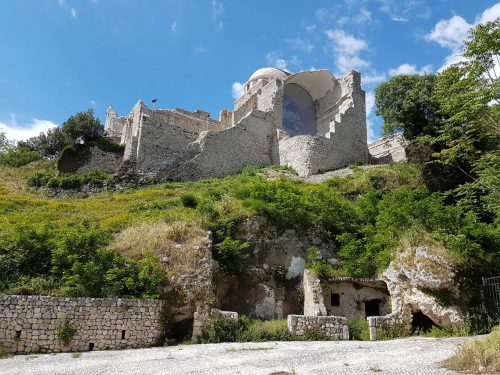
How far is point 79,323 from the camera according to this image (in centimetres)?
1184

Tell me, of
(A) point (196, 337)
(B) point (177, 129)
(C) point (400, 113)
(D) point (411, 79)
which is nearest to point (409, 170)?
(C) point (400, 113)

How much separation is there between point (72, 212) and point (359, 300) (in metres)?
12.8

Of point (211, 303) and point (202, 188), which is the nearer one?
point (211, 303)

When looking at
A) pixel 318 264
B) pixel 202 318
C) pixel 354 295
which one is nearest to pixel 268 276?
pixel 318 264

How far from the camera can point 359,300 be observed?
619 inches

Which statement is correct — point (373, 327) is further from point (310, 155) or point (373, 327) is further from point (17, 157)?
point (17, 157)

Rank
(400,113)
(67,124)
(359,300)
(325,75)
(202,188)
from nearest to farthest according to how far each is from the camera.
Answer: (359,300), (202,188), (400,113), (67,124), (325,75)

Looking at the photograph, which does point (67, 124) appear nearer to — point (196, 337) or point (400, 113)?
point (400, 113)

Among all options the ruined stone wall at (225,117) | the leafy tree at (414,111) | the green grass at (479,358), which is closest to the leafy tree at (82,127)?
the ruined stone wall at (225,117)

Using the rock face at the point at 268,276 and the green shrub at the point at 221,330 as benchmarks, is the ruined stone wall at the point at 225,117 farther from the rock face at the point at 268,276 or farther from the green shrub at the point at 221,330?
the green shrub at the point at 221,330

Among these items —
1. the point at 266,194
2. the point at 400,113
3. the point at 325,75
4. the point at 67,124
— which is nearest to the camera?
the point at 266,194

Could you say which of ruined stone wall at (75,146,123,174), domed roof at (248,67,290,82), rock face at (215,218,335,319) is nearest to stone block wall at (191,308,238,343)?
rock face at (215,218,335,319)

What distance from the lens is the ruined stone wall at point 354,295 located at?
50.9 feet

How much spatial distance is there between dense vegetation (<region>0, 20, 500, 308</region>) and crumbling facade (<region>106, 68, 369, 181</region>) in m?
3.64
